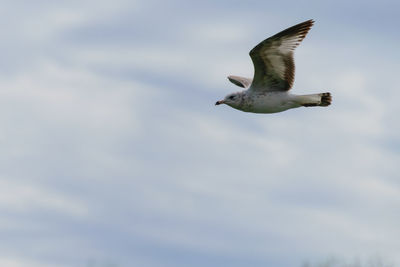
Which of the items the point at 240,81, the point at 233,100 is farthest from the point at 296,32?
the point at 240,81

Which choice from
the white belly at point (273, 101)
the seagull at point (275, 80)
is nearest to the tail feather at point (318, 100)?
the seagull at point (275, 80)

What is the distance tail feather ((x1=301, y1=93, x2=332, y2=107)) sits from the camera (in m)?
19.9

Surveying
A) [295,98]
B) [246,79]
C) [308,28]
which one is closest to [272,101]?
[295,98]

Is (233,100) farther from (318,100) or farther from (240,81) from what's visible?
(240,81)

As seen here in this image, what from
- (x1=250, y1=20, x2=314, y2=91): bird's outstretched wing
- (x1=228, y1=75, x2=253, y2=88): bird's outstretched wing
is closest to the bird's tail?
(x1=250, y1=20, x2=314, y2=91): bird's outstretched wing

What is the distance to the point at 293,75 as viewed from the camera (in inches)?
781

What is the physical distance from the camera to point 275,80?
780 inches

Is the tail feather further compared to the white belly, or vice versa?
the tail feather

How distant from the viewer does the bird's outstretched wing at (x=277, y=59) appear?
62.8ft

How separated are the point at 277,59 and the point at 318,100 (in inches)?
54.5

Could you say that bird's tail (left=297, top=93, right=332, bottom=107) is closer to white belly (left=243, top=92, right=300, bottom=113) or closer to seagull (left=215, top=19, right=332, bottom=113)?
seagull (left=215, top=19, right=332, bottom=113)

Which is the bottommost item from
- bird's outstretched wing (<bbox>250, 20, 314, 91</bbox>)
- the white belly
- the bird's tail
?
the white belly

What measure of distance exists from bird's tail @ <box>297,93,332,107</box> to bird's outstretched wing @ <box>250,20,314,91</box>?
401 millimetres

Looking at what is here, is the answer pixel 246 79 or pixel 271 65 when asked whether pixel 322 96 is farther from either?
pixel 246 79
